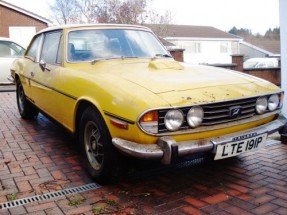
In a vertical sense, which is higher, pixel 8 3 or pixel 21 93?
pixel 8 3

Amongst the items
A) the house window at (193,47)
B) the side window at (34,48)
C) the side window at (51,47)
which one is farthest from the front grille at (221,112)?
the house window at (193,47)

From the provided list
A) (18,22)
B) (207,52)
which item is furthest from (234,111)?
(207,52)

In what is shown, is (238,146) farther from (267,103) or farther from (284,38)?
(284,38)

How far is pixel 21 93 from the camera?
6559mm

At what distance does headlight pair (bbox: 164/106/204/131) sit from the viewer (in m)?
2.88

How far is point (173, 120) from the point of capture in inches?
114

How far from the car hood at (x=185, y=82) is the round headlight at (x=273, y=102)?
3.0 inches

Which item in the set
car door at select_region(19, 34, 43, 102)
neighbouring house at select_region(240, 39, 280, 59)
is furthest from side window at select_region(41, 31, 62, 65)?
neighbouring house at select_region(240, 39, 280, 59)

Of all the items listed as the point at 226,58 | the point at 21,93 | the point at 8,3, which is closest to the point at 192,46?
the point at 226,58

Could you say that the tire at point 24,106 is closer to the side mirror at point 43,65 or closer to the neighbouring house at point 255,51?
the side mirror at point 43,65

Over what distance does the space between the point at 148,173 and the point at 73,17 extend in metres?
33.7

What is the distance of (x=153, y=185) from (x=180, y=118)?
3.19 feet

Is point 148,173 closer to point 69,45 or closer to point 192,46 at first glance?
point 69,45

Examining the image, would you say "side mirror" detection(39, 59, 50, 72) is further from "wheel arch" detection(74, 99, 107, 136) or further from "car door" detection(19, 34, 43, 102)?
"wheel arch" detection(74, 99, 107, 136)
